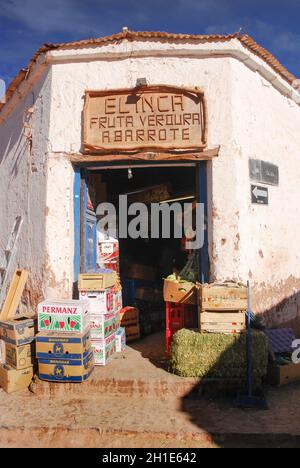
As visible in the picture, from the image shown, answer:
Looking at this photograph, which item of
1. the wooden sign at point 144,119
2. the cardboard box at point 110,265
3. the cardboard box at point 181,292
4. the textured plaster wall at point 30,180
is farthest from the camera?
the cardboard box at point 110,265

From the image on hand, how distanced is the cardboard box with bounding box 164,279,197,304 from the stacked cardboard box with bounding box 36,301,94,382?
1.30m

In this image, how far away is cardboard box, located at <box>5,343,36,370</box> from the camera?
5.33 metres

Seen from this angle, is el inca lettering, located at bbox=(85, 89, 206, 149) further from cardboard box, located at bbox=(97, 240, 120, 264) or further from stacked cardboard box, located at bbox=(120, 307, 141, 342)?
stacked cardboard box, located at bbox=(120, 307, 141, 342)

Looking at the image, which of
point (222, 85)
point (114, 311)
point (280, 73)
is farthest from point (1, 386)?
point (280, 73)

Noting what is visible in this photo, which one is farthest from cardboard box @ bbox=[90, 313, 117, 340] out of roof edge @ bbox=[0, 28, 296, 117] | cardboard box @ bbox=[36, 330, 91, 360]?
roof edge @ bbox=[0, 28, 296, 117]

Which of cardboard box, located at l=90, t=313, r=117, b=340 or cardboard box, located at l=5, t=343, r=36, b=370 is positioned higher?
cardboard box, located at l=90, t=313, r=117, b=340

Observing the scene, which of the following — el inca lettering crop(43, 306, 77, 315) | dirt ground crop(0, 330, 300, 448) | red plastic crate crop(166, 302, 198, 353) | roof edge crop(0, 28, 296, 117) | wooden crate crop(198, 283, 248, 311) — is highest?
roof edge crop(0, 28, 296, 117)

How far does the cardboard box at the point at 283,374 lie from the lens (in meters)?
5.31

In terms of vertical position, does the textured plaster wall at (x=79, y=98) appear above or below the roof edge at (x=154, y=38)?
below

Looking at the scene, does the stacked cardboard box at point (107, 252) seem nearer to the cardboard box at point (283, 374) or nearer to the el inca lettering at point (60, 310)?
the el inca lettering at point (60, 310)

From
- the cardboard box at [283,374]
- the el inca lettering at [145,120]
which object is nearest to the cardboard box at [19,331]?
the el inca lettering at [145,120]

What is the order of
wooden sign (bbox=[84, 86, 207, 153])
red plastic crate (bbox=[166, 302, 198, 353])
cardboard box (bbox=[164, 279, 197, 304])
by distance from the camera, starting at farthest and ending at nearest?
wooden sign (bbox=[84, 86, 207, 153]), red plastic crate (bbox=[166, 302, 198, 353]), cardboard box (bbox=[164, 279, 197, 304])

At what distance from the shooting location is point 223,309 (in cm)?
520

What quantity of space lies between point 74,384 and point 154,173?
5.88 metres
